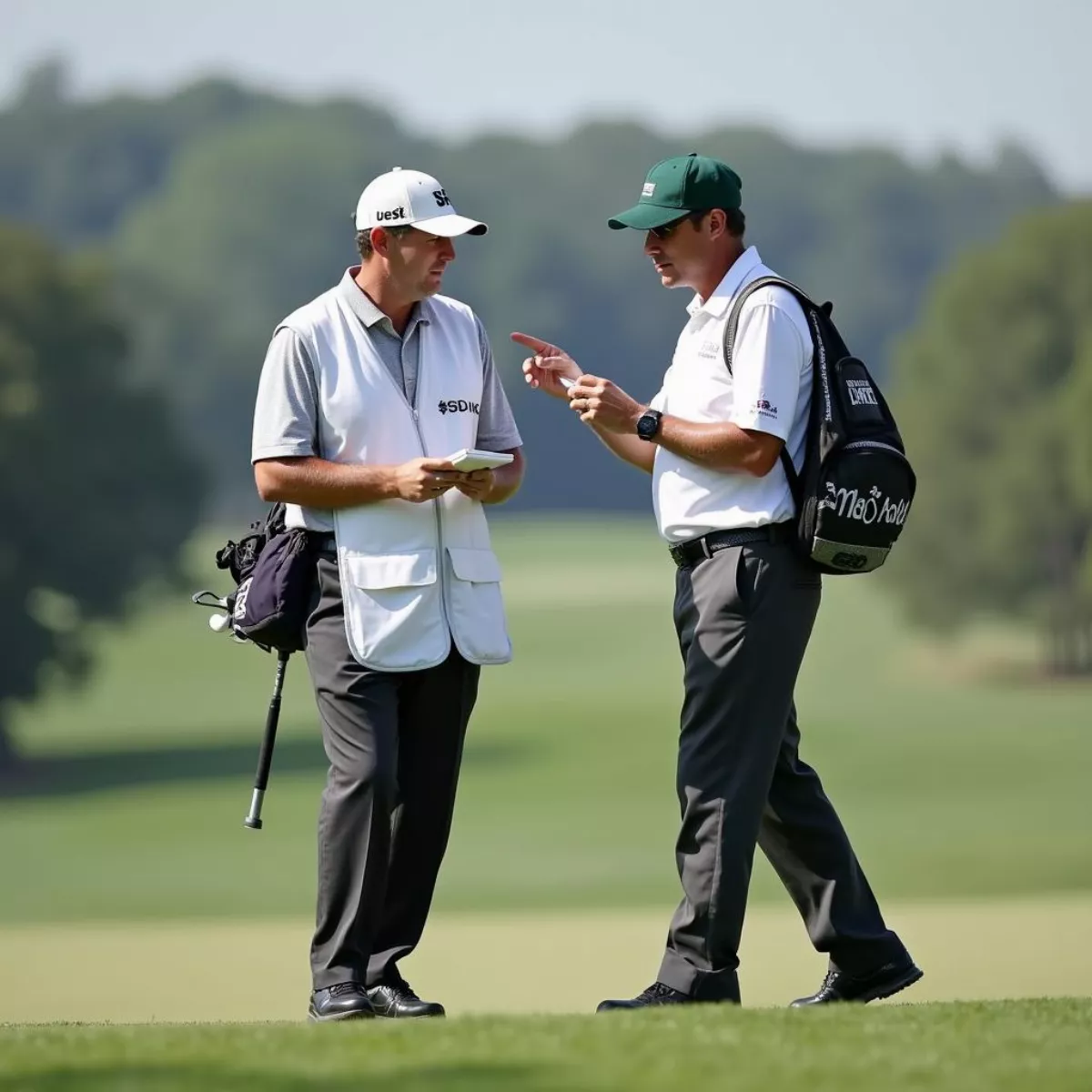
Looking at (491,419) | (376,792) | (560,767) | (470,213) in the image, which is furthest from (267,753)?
(470,213)

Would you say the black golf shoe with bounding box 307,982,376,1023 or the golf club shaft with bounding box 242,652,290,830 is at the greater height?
the golf club shaft with bounding box 242,652,290,830

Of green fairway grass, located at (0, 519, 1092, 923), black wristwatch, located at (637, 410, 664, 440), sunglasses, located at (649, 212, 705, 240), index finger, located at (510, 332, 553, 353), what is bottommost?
green fairway grass, located at (0, 519, 1092, 923)

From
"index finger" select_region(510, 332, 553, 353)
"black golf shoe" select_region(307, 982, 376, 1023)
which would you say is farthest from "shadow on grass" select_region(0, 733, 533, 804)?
"black golf shoe" select_region(307, 982, 376, 1023)

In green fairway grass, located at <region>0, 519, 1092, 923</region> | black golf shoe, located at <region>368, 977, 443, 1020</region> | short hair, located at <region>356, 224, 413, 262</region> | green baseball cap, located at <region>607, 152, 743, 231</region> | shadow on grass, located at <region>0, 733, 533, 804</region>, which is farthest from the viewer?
shadow on grass, located at <region>0, 733, 533, 804</region>

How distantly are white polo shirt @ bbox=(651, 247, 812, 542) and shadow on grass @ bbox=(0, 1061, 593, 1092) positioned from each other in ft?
5.31

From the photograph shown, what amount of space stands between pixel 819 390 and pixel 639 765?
29.7 meters

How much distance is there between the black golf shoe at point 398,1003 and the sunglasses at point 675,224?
1890 mm

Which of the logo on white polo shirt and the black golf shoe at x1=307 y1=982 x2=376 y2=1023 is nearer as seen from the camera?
the black golf shoe at x1=307 y1=982 x2=376 y2=1023

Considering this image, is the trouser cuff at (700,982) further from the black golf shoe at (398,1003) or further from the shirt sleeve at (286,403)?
the shirt sleeve at (286,403)

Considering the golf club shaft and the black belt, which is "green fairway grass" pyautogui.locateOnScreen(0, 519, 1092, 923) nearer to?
the golf club shaft

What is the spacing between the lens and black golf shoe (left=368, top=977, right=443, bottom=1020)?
520cm

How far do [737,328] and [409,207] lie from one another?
0.85m

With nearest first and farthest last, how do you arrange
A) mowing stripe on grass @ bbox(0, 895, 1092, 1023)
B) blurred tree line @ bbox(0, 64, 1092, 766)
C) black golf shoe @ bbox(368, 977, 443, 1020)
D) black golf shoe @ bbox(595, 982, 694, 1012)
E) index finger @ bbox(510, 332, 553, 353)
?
black golf shoe @ bbox(595, 982, 694, 1012) < black golf shoe @ bbox(368, 977, 443, 1020) < index finger @ bbox(510, 332, 553, 353) < mowing stripe on grass @ bbox(0, 895, 1092, 1023) < blurred tree line @ bbox(0, 64, 1092, 766)

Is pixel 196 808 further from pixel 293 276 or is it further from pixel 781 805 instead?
pixel 293 276
